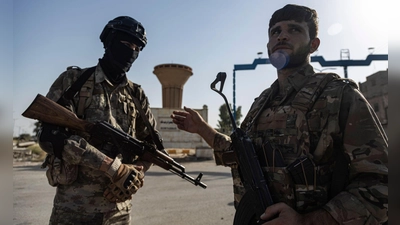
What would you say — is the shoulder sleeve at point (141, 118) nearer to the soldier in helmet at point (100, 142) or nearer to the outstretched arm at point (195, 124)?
the soldier in helmet at point (100, 142)

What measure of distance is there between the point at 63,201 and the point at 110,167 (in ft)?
1.62

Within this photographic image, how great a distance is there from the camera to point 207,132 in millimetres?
2174

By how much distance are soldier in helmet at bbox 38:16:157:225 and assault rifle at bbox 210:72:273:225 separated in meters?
1.05

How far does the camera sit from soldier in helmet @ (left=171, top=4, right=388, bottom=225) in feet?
4.11

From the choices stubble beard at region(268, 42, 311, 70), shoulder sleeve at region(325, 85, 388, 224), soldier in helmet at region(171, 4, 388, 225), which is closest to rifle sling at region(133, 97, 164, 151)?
soldier in helmet at region(171, 4, 388, 225)

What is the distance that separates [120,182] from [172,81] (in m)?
28.4

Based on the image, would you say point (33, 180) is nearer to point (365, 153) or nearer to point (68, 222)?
point (68, 222)

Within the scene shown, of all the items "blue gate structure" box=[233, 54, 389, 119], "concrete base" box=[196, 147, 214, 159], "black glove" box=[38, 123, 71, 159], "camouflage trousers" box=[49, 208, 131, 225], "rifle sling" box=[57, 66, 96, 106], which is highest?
"blue gate structure" box=[233, 54, 389, 119]

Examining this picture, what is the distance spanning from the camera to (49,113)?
2.20 meters

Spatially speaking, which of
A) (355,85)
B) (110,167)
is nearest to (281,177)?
(355,85)

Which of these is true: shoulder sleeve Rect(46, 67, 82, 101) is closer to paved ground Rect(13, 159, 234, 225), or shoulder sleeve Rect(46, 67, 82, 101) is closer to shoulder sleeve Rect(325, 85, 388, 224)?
shoulder sleeve Rect(325, 85, 388, 224)

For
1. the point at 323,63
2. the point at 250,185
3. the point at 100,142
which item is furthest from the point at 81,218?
the point at 323,63

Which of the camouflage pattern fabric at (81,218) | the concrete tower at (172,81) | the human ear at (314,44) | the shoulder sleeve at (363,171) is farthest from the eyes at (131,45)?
the concrete tower at (172,81)

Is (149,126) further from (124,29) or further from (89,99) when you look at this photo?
(124,29)
